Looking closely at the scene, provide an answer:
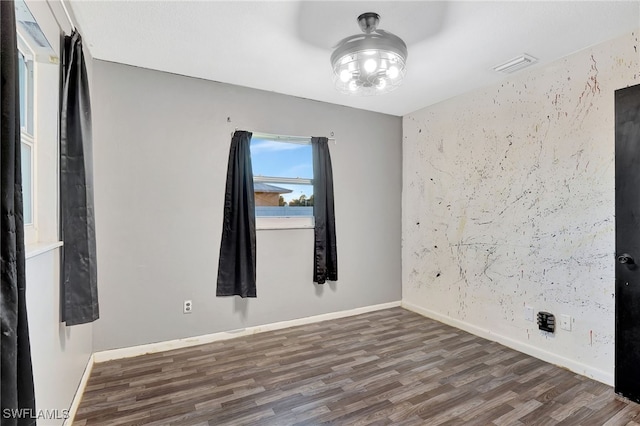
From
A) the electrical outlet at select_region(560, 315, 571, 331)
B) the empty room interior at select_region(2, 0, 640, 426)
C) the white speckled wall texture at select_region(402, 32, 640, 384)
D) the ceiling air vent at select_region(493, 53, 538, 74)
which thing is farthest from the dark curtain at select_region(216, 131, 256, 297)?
the electrical outlet at select_region(560, 315, 571, 331)

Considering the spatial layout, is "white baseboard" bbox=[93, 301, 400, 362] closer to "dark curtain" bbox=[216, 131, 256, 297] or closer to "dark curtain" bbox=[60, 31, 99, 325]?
"dark curtain" bbox=[216, 131, 256, 297]

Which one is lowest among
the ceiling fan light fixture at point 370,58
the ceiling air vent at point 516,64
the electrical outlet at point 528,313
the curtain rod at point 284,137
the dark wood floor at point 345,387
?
the dark wood floor at point 345,387

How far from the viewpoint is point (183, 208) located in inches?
116

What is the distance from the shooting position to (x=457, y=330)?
3.37m

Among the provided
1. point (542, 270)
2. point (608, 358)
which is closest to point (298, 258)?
point (542, 270)

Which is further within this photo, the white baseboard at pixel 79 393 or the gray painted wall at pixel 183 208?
the gray painted wall at pixel 183 208

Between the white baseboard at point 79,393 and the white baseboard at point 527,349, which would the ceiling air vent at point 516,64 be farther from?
the white baseboard at point 79,393

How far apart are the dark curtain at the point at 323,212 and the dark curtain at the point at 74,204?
82.1 inches

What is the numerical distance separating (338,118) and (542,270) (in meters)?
2.47

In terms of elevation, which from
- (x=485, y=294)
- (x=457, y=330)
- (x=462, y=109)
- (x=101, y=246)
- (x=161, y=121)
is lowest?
(x=457, y=330)

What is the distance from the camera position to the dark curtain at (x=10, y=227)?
841 mm

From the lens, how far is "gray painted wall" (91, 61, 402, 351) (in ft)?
8.87

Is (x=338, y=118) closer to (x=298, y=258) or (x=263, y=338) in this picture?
(x=298, y=258)

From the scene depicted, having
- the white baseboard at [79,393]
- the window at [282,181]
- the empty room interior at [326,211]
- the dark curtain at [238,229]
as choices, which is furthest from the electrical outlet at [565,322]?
the white baseboard at [79,393]
